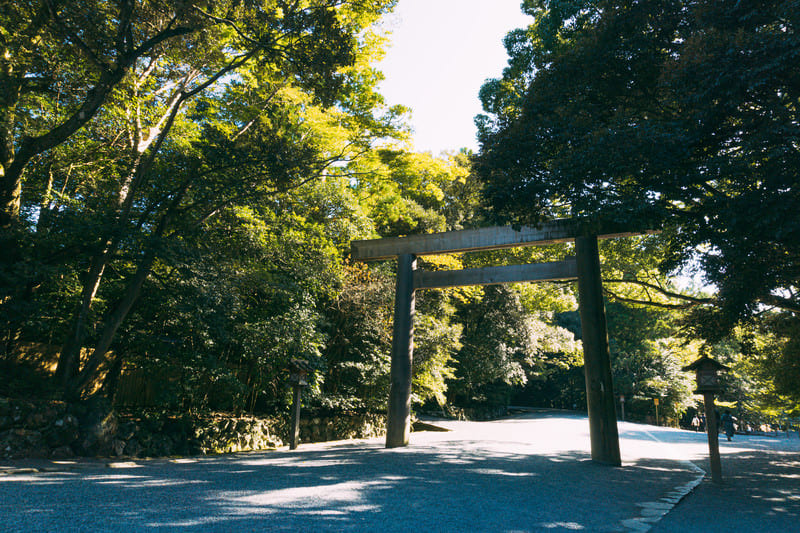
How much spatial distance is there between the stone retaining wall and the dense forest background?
433 millimetres

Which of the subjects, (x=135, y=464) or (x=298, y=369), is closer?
(x=135, y=464)

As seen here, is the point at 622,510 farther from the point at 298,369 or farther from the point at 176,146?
the point at 176,146

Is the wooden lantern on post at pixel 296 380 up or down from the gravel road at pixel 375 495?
up

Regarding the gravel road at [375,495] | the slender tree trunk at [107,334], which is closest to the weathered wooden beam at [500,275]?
the gravel road at [375,495]

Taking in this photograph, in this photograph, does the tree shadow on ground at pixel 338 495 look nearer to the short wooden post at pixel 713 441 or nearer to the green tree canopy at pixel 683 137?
the short wooden post at pixel 713 441

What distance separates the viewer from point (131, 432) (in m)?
7.23

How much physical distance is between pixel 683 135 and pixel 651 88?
2079 mm

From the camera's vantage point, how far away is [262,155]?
7.60 m

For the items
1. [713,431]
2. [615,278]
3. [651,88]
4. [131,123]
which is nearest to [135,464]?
[131,123]

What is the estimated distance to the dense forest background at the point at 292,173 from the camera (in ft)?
16.4

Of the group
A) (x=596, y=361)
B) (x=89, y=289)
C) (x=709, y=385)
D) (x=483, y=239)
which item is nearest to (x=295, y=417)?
(x=89, y=289)

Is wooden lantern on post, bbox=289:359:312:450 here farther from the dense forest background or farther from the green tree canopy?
the green tree canopy

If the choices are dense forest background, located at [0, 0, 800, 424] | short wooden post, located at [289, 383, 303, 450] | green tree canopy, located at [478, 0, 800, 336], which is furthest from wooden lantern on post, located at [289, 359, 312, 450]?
green tree canopy, located at [478, 0, 800, 336]

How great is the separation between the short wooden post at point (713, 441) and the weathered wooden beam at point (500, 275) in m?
2.71
